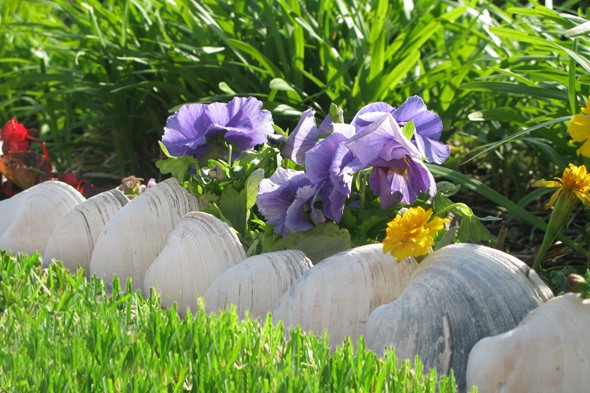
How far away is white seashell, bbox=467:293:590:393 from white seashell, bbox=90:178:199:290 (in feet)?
3.68

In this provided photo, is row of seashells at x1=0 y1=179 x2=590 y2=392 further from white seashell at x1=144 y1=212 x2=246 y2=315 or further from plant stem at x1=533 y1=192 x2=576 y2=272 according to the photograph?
plant stem at x1=533 y1=192 x2=576 y2=272

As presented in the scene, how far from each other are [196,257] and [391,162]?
0.53 metres

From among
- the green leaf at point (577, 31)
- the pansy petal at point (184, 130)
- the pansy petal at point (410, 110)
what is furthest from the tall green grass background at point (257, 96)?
the pansy petal at point (184, 130)

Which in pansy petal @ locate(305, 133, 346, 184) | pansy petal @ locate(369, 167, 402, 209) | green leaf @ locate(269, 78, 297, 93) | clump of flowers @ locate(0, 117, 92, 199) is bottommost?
clump of flowers @ locate(0, 117, 92, 199)

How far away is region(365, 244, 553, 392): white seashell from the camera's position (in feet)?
5.82

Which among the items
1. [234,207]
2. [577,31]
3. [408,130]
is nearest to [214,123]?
[234,207]

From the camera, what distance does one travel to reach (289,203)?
2283mm

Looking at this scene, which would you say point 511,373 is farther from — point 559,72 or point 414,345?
point 559,72

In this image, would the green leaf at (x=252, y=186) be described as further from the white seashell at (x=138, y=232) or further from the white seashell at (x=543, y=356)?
the white seashell at (x=543, y=356)

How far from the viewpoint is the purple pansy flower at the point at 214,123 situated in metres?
2.49

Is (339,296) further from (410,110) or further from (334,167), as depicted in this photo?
(410,110)

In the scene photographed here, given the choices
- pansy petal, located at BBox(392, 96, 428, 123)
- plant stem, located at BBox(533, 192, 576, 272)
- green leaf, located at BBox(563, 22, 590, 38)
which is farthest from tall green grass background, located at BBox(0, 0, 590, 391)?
pansy petal, located at BBox(392, 96, 428, 123)

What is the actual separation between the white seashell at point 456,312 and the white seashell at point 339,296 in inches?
4.9

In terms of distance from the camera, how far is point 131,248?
2510mm
